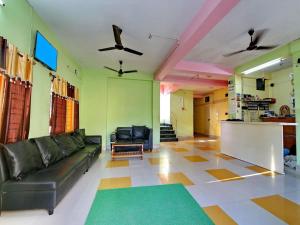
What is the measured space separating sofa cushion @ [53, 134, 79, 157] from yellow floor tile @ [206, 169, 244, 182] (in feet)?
10.2

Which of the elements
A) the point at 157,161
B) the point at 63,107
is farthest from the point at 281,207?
the point at 63,107

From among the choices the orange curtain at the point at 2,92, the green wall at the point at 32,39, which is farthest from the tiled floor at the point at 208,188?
the green wall at the point at 32,39

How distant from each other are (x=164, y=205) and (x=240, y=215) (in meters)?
0.95

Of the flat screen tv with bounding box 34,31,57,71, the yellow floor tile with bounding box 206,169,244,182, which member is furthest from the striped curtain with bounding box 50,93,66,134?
the yellow floor tile with bounding box 206,169,244,182

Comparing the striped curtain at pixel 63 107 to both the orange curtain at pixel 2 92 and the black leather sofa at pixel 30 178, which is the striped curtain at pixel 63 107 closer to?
the black leather sofa at pixel 30 178

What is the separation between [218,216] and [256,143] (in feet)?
9.80

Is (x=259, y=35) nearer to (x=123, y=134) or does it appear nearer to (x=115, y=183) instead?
(x=115, y=183)

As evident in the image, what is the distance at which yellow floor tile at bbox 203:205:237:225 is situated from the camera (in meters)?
1.85

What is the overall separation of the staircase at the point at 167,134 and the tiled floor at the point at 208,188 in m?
4.15

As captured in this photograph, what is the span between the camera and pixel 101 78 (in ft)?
21.0

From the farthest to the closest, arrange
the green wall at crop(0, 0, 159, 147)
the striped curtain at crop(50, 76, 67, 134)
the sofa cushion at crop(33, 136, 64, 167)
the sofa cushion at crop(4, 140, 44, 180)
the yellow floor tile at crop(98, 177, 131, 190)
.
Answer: the green wall at crop(0, 0, 159, 147)
the striped curtain at crop(50, 76, 67, 134)
the yellow floor tile at crop(98, 177, 131, 190)
the sofa cushion at crop(33, 136, 64, 167)
the sofa cushion at crop(4, 140, 44, 180)

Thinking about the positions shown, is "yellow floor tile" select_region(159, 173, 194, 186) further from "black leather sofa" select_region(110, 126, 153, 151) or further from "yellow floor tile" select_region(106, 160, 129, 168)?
"black leather sofa" select_region(110, 126, 153, 151)

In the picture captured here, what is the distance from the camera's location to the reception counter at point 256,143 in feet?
11.8

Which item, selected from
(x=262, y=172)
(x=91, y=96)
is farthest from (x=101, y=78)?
(x=262, y=172)
